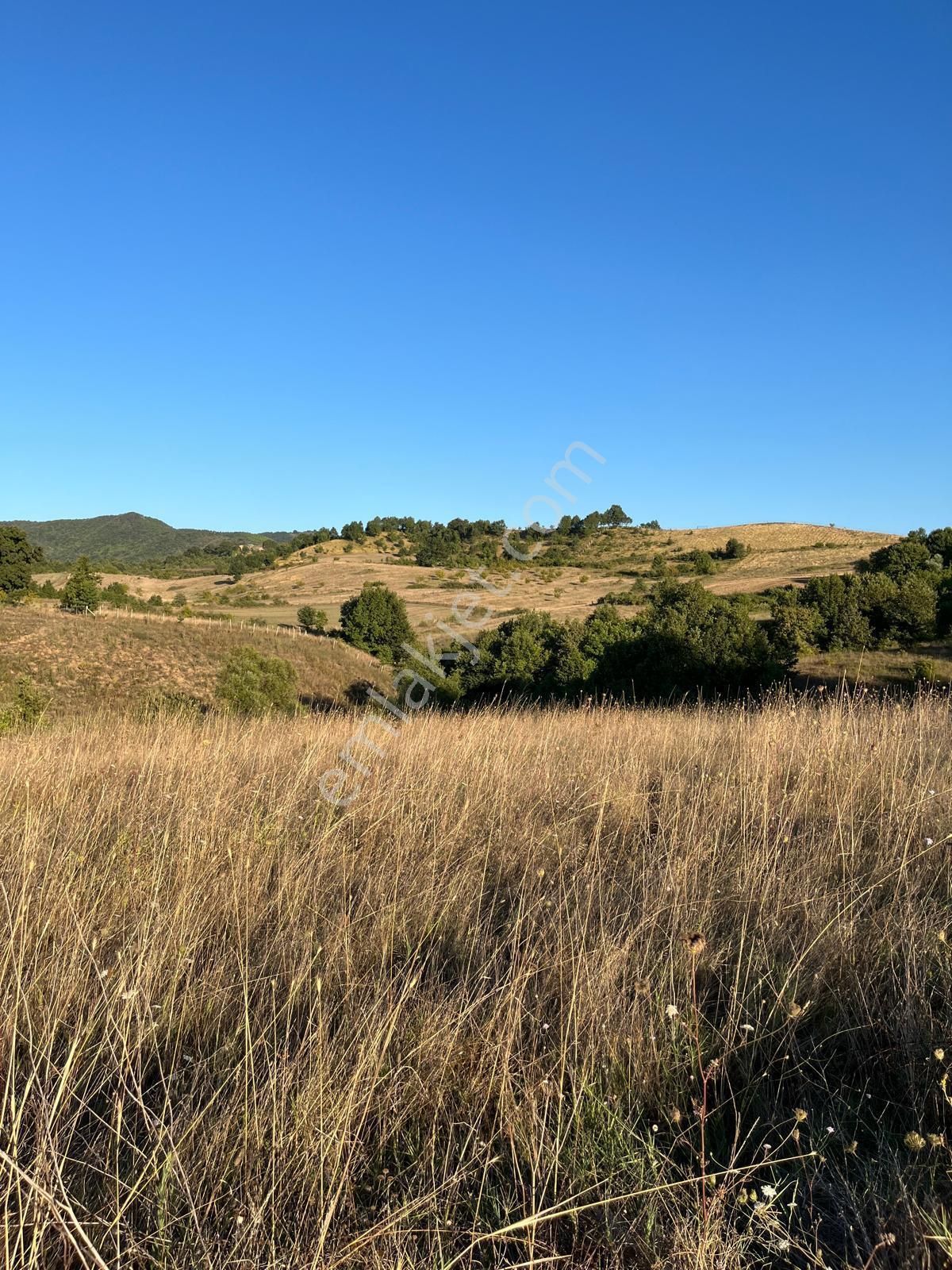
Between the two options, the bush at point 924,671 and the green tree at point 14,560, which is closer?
the bush at point 924,671

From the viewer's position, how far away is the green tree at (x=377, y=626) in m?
44.5

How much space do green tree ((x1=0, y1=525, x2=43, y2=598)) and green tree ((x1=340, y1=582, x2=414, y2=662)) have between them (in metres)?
25.0

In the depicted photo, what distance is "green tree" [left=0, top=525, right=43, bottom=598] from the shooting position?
172 ft

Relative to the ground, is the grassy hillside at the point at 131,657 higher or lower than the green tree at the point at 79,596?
lower

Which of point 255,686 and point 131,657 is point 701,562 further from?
point 255,686

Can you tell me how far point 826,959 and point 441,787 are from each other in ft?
7.36

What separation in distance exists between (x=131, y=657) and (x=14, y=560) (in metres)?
32.5

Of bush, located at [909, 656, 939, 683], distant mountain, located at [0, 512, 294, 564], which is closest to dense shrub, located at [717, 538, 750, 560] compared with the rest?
bush, located at [909, 656, 939, 683]

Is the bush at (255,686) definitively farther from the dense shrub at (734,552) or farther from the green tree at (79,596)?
the dense shrub at (734,552)

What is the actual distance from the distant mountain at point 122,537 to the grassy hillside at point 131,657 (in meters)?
97.5

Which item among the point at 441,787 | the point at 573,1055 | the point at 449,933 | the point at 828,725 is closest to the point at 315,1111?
the point at 573,1055

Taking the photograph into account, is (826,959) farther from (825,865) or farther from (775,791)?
(775,791)

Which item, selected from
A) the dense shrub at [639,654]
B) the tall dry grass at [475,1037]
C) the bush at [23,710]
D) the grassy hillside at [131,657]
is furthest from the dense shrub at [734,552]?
the tall dry grass at [475,1037]

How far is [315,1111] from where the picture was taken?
1491mm
